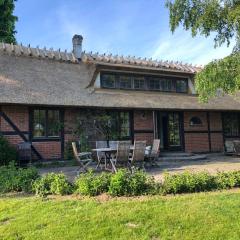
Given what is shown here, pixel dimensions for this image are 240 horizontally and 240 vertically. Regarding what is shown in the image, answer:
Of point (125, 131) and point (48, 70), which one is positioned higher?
point (48, 70)

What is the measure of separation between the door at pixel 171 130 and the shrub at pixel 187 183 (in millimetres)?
10440

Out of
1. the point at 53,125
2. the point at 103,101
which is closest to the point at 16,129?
the point at 53,125

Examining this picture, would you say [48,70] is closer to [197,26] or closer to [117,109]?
[117,109]

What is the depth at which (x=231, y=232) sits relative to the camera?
5273 millimetres

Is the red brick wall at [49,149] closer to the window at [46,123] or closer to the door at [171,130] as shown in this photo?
the window at [46,123]

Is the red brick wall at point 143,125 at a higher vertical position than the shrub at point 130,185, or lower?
higher

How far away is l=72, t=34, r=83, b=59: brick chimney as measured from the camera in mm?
18641

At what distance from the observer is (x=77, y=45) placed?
18750 millimetres

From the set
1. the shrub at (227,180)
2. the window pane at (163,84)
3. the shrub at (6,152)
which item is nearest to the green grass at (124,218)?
the shrub at (227,180)

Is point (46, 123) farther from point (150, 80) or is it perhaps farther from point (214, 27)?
point (214, 27)

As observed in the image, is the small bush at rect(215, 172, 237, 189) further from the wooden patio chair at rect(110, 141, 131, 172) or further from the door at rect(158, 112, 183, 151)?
the door at rect(158, 112, 183, 151)

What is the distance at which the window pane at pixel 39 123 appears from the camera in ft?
48.1

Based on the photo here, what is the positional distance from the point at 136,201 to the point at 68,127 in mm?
9096

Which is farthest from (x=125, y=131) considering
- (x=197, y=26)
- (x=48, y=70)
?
(x=197, y=26)
